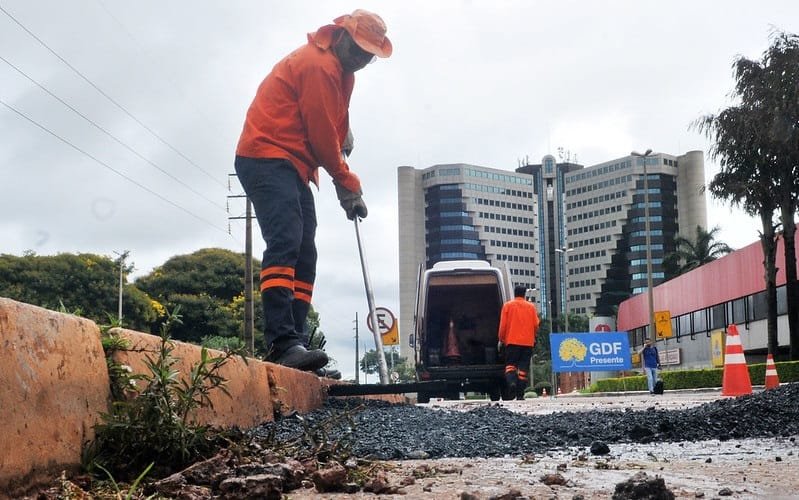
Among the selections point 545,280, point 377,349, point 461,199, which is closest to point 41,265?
point 377,349

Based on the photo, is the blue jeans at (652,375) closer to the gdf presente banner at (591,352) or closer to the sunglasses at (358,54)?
the gdf presente banner at (591,352)

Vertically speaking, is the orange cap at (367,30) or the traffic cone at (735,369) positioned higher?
the orange cap at (367,30)

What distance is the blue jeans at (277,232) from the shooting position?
5902 mm

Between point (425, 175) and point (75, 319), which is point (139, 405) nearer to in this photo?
point (75, 319)

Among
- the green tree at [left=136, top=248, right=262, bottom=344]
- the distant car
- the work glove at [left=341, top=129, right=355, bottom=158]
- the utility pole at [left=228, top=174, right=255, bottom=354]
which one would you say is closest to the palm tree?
the green tree at [left=136, top=248, right=262, bottom=344]

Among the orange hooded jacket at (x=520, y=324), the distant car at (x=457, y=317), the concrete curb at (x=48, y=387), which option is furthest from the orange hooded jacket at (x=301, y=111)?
the distant car at (x=457, y=317)

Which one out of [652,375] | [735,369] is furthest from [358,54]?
[652,375]

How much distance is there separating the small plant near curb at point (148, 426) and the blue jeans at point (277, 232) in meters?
2.85

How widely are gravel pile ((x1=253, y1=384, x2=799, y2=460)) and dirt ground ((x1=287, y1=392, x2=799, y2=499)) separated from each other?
28cm

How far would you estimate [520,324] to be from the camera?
1326 cm

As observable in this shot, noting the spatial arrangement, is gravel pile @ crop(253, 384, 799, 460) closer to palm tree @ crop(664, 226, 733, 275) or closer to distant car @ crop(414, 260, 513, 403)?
distant car @ crop(414, 260, 513, 403)

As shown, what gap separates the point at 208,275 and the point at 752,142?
36785mm

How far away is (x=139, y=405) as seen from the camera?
2.73m

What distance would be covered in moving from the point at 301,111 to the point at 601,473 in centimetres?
378
